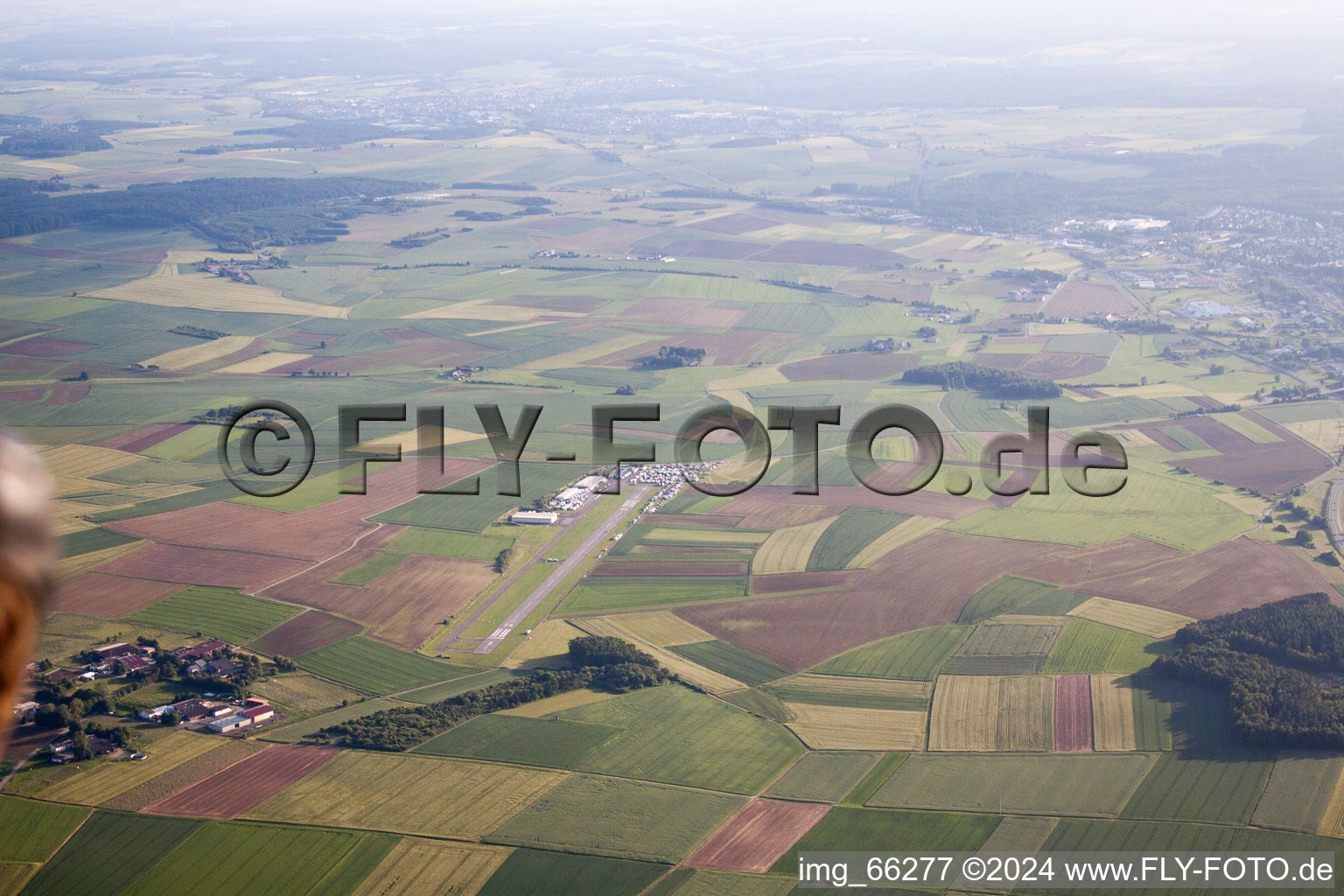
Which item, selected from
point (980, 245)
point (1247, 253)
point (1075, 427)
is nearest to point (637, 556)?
point (1075, 427)

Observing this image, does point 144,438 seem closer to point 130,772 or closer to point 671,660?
point 130,772

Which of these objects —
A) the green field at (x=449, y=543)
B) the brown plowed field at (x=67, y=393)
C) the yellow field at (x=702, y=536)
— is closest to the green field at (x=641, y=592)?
the yellow field at (x=702, y=536)

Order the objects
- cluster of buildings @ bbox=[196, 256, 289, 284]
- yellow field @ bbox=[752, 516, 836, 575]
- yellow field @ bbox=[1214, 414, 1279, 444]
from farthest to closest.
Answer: cluster of buildings @ bbox=[196, 256, 289, 284], yellow field @ bbox=[1214, 414, 1279, 444], yellow field @ bbox=[752, 516, 836, 575]

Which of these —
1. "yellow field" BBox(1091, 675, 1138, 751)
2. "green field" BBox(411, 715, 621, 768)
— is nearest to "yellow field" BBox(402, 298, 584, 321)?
"green field" BBox(411, 715, 621, 768)

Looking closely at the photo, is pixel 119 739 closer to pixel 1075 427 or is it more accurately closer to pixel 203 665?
pixel 203 665

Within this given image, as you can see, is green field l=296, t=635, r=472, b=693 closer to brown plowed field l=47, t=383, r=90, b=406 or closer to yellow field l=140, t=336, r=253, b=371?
brown plowed field l=47, t=383, r=90, b=406

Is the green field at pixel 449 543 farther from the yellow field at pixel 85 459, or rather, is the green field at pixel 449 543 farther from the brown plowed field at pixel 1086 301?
the brown plowed field at pixel 1086 301
